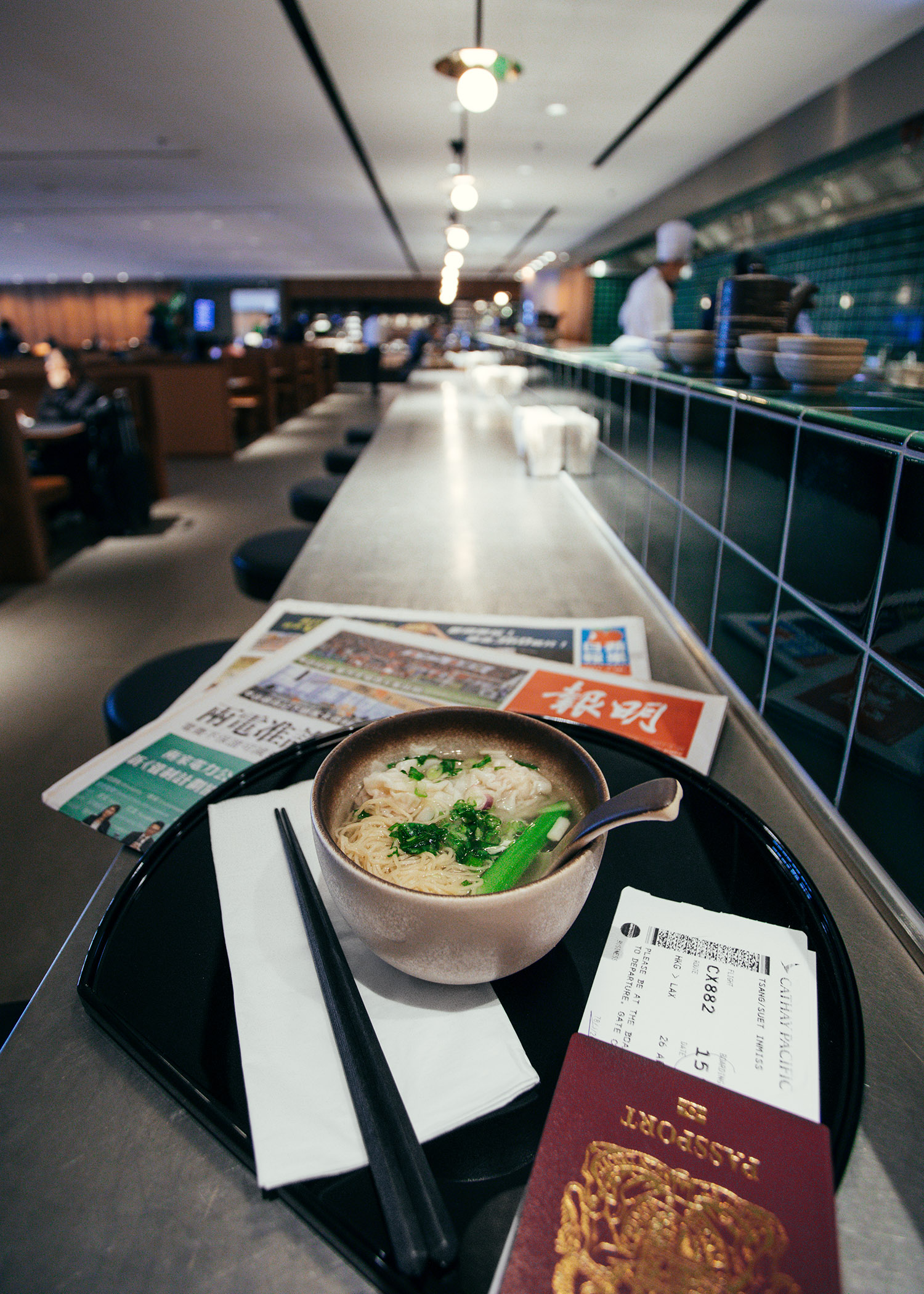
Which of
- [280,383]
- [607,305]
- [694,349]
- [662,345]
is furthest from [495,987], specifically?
[607,305]

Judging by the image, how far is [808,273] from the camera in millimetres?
6438

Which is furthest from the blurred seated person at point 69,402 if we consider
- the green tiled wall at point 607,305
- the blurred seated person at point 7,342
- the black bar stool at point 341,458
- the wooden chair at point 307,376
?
the green tiled wall at point 607,305

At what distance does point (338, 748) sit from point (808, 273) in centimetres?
758

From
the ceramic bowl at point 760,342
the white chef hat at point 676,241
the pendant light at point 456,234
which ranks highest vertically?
the pendant light at point 456,234

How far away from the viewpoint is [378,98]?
221 inches

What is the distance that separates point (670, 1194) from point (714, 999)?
12cm

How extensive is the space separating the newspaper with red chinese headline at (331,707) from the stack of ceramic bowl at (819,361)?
43 centimetres

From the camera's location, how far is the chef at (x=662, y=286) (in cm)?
583

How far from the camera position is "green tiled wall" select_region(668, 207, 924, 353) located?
16.4 ft

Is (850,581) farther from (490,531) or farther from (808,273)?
(808,273)

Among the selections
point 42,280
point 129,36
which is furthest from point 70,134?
point 42,280

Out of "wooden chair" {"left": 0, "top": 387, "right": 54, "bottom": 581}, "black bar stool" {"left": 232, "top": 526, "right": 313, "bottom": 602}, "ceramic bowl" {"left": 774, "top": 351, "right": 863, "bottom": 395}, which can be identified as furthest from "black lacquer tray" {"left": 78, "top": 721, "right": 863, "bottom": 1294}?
"wooden chair" {"left": 0, "top": 387, "right": 54, "bottom": 581}

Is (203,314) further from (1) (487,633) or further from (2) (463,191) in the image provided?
(1) (487,633)

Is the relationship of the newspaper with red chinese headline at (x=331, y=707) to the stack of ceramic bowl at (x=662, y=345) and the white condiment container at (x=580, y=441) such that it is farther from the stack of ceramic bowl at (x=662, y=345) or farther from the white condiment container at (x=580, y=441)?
the white condiment container at (x=580, y=441)
